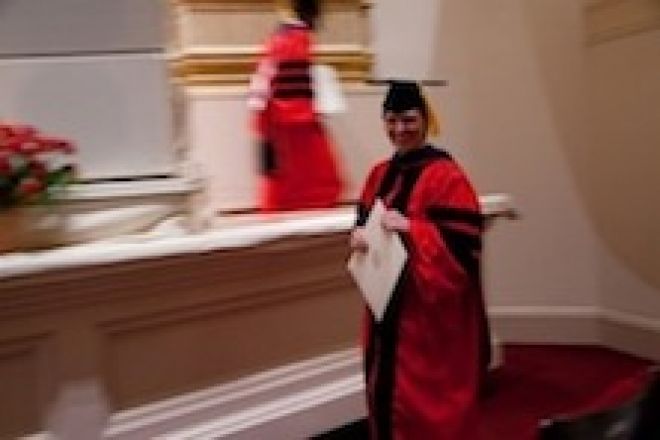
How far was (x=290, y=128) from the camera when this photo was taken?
3045mm

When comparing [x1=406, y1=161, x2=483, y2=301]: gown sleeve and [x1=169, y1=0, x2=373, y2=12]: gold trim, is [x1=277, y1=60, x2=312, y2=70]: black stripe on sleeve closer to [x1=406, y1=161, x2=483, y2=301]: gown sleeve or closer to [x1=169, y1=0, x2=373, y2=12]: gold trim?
[x1=169, y1=0, x2=373, y2=12]: gold trim

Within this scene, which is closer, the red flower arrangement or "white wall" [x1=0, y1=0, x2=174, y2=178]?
the red flower arrangement

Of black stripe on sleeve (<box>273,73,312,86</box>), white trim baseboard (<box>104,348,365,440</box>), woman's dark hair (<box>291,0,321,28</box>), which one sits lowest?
white trim baseboard (<box>104,348,365,440</box>)

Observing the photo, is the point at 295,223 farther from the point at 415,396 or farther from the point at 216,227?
the point at 415,396

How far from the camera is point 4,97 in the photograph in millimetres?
2232

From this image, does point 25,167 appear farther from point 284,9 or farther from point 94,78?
point 284,9

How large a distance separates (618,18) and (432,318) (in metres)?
2.13

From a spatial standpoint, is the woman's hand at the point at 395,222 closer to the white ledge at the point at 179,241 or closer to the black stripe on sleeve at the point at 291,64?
the white ledge at the point at 179,241

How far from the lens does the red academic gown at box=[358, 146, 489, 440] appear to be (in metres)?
1.91

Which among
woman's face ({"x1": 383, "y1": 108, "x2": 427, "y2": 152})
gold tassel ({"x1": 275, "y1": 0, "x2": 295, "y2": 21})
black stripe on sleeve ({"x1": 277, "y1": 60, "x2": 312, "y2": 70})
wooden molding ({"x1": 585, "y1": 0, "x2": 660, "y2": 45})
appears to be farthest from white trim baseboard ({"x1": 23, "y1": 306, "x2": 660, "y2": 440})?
wooden molding ({"x1": 585, "y1": 0, "x2": 660, "y2": 45})

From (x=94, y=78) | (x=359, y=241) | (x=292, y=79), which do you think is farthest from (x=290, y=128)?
(x=359, y=241)

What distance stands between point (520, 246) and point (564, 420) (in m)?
2.95

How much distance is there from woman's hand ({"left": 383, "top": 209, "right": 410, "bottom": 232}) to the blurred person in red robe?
1.14 m

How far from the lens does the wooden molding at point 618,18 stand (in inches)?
134
